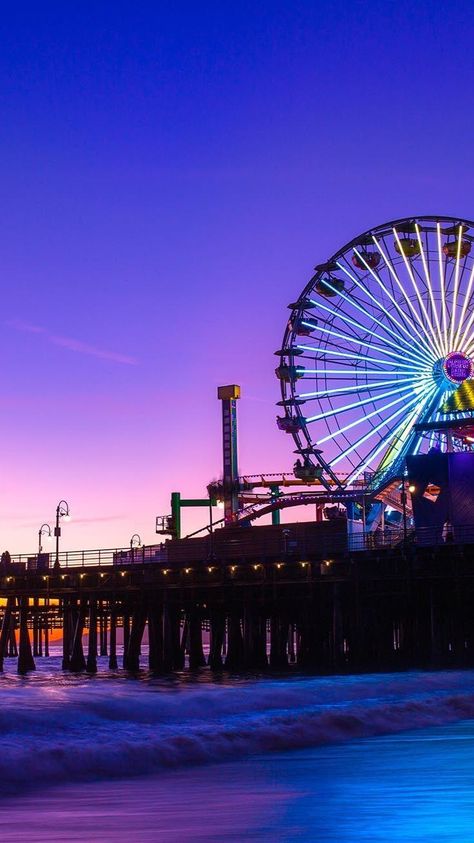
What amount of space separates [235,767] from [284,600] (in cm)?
3291

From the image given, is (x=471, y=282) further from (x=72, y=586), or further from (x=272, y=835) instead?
(x=272, y=835)

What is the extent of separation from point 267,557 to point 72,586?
417 inches

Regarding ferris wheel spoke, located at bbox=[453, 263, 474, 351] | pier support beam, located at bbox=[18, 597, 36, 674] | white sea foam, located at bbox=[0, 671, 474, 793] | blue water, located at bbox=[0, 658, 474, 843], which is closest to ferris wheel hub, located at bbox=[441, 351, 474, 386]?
ferris wheel spoke, located at bbox=[453, 263, 474, 351]

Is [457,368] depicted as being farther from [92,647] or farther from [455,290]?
[92,647]

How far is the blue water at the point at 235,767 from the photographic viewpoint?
1082 cm

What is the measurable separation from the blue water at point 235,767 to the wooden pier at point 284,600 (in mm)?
17200

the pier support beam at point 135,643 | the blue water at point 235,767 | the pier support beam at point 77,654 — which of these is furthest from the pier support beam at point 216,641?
the blue water at point 235,767

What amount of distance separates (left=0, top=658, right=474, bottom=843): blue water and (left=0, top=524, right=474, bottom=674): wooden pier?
677 inches

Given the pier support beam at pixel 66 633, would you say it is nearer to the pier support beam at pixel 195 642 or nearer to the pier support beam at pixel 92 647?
the pier support beam at pixel 92 647

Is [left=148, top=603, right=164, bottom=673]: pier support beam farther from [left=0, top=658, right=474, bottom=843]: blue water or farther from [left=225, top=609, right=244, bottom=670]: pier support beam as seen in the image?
[left=0, top=658, right=474, bottom=843]: blue water

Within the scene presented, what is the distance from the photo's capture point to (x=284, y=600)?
48.4 metres

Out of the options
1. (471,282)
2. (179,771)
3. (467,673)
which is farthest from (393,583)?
(179,771)

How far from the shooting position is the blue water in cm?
1082

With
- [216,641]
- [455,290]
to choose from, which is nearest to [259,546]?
[216,641]
